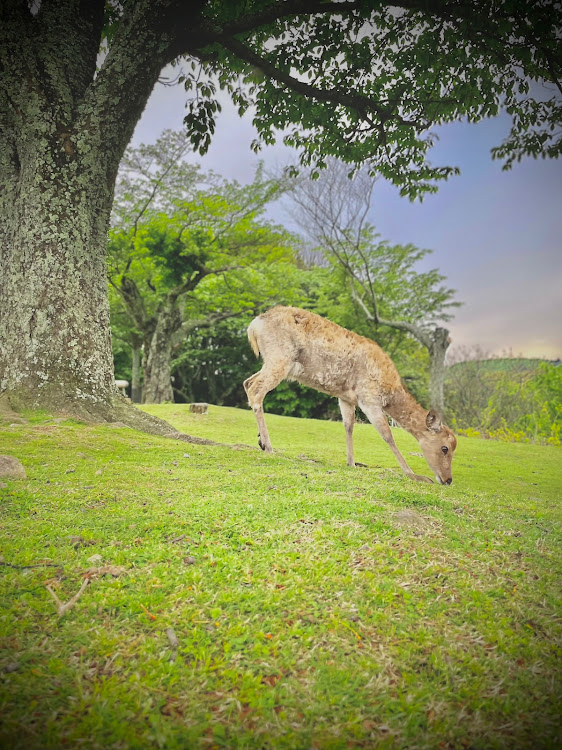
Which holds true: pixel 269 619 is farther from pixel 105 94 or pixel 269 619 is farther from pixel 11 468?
pixel 105 94

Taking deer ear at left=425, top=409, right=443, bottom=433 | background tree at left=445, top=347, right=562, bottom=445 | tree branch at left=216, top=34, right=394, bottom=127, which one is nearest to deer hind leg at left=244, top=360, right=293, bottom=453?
deer ear at left=425, top=409, right=443, bottom=433

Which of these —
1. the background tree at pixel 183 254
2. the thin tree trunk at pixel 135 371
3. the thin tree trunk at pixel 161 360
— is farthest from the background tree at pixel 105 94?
the thin tree trunk at pixel 135 371

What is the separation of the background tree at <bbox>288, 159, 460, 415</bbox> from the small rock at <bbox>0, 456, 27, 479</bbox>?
14358 millimetres

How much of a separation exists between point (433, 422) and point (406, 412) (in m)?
0.42

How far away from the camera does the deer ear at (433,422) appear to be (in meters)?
5.62

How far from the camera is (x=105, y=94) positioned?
17.6 feet

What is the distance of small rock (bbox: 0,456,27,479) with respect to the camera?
3178 millimetres

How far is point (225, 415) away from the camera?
10008 mm

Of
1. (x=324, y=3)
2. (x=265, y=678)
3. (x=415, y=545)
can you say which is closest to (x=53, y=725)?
(x=265, y=678)

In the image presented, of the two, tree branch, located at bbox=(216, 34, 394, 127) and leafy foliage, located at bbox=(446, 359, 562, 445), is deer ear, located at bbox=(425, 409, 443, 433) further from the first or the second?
leafy foliage, located at bbox=(446, 359, 562, 445)

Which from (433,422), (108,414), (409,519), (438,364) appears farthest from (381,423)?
(438,364)

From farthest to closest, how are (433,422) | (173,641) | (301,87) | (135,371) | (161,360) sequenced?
(135,371) < (161,360) < (301,87) < (433,422) < (173,641)

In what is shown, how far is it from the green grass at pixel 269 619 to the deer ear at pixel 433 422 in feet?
7.25

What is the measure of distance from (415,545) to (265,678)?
4.38ft
